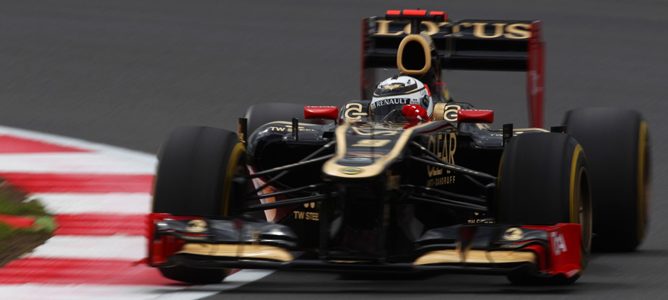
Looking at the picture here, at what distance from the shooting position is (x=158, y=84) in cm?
1598

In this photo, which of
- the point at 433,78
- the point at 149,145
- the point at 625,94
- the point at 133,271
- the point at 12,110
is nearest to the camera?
the point at 133,271

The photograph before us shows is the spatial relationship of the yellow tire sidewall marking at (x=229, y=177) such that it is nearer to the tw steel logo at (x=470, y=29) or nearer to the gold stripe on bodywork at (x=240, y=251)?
the gold stripe on bodywork at (x=240, y=251)

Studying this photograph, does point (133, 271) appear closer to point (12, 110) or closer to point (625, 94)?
point (12, 110)

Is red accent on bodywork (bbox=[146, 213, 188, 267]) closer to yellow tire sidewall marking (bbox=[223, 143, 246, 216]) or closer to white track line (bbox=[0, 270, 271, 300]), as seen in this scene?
white track line (bbox=[0, 270, 271, 300])

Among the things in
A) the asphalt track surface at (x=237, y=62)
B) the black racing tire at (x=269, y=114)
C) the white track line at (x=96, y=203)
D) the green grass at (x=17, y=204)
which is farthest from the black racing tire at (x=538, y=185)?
the green grass at (x=17, y=204)

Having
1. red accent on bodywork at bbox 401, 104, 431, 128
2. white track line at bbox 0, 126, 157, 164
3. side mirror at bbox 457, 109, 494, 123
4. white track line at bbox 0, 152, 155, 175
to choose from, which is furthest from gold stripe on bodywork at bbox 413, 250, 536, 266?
white track line at bbox 0, 126, 157, 164

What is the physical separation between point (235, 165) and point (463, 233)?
1246 millimetres

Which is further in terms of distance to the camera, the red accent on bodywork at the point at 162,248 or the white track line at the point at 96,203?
the white track line at the point at 96,203

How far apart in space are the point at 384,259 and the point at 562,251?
862 millimetres

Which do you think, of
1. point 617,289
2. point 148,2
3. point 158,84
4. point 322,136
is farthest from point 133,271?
point 148,2

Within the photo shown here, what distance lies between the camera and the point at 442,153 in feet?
31.5

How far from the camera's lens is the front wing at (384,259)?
8.47 m

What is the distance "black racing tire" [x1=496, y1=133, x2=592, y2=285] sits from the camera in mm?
8680

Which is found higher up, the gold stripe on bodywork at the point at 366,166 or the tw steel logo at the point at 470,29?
the tw steel logo at the point at 470,29
